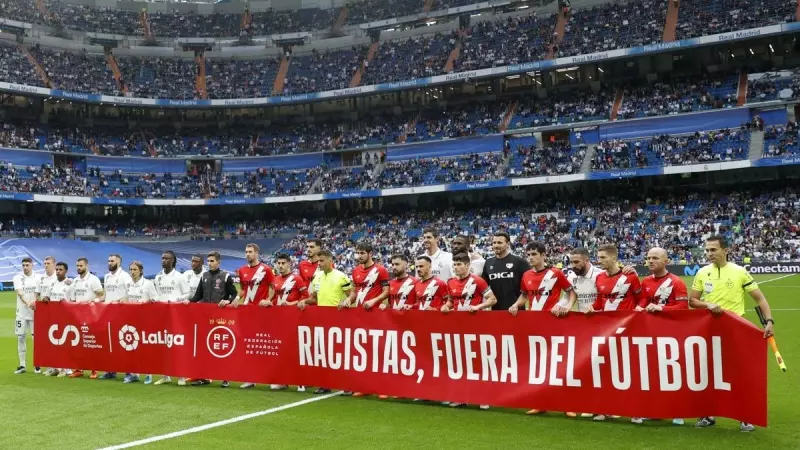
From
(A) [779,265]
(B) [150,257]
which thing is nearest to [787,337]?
(A) [779,265]

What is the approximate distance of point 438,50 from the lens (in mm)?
61656

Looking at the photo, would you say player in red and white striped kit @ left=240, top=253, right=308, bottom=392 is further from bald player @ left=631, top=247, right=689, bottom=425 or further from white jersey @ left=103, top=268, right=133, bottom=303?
bald player @ left=631, top=247, right=689, bottom=425

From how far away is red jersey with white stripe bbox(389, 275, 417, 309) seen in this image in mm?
10938

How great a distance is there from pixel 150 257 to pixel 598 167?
32.3m

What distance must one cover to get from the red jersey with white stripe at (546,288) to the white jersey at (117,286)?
7811mm

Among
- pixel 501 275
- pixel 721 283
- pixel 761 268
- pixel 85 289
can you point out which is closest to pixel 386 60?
pixel 761 268

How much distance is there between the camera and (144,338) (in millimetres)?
12352

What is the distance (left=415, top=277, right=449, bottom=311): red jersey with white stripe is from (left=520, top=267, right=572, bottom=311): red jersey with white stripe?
1406 millimetres

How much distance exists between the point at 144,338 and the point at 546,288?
6903 millimetres

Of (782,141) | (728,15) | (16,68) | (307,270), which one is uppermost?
(728,15)

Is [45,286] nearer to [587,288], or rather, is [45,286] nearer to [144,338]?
[144,338]

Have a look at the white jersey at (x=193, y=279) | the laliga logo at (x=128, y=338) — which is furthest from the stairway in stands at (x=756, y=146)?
the laliga logo at (x=128, y=338)

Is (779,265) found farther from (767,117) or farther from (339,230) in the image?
(339,230)

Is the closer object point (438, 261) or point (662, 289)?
point (662, 289)
